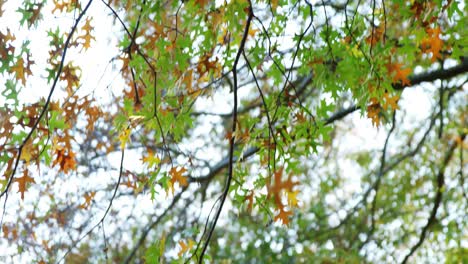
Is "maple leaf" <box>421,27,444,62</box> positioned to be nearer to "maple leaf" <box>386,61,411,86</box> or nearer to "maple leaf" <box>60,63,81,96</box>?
"maple leaf" <box>386,61,411,86</box>

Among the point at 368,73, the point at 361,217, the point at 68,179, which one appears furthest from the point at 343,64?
the point at 361,217

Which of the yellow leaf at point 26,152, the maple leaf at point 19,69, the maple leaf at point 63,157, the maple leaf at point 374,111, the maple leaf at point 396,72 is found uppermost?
the maple leaf at point 396,72

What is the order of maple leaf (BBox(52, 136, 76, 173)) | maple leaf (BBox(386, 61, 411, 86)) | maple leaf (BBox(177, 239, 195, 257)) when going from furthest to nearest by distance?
maple leaf (BBox(386, 61, 411, 86))
maple leaf (BBox(52, 136, 76, 173))
maple leaf (BBox(177, 239, 195, 257))

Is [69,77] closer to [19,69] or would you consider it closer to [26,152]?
[19,69]

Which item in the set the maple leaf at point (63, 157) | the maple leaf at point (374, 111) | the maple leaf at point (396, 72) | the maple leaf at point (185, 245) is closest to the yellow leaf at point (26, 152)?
the maple leaf at point (63, 157)

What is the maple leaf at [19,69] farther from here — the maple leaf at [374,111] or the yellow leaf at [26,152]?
the maple leaf at [374,111]

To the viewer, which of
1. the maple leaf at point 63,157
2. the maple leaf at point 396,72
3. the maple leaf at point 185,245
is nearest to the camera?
the maple leaf at point 185,245

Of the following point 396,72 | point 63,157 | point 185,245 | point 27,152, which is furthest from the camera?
point 396,72

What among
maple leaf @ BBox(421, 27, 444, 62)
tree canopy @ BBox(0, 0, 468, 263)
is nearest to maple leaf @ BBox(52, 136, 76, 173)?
tree canopy @ BBox(0, 0, 468, 263)

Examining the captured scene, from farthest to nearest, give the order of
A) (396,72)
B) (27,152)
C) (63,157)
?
(396,72)
(63,157)
(27,152)

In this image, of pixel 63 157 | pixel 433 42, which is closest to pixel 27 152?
pixel 63 157

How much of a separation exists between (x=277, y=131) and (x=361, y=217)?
3.76 m

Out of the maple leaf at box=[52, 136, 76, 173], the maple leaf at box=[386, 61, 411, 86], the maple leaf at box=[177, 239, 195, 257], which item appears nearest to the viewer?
the maple leaf at box=[177, 239, 195, 257]

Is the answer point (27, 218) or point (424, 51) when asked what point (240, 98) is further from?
point (424, 51)
